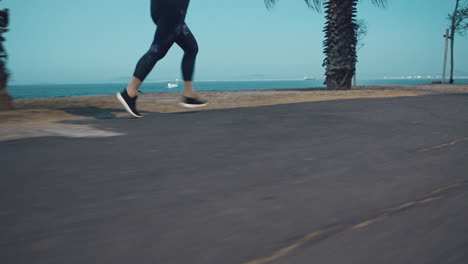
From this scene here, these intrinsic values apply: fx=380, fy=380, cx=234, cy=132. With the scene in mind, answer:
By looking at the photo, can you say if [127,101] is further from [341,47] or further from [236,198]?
[341,47]

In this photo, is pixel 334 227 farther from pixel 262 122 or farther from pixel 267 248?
pixel 262 122

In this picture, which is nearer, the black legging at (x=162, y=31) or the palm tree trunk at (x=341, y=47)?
the black legging at (x=162, y=31)

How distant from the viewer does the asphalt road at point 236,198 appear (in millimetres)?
1081

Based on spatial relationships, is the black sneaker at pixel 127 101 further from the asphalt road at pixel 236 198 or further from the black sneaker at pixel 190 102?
the asphalt road at pixel 236 198

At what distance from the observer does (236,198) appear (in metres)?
1.52

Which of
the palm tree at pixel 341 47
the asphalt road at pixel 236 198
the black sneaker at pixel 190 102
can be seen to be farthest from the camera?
the palm tree at pixel 341 47

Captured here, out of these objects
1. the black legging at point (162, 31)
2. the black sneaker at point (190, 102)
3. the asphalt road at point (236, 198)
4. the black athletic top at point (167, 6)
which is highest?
the black athletic top at point (167, 6)

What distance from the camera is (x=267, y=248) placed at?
109 centimetres

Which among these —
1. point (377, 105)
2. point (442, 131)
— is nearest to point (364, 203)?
point (442, 131)

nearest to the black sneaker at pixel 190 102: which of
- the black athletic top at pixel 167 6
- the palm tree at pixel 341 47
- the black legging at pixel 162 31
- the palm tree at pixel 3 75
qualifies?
the black legging at pixel 162 31

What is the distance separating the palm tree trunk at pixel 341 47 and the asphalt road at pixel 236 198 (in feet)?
29.9

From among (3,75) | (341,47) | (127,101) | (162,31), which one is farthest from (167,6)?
(341,47)

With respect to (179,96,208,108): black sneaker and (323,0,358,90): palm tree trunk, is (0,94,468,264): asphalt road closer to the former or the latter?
(179,96,208,108): black sneaker

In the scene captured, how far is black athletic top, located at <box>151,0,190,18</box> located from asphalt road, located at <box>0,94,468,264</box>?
1563 mm
